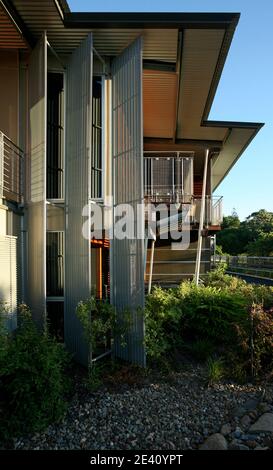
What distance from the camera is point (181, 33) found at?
7.05 meters

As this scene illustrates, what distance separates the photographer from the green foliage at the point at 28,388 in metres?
4.61

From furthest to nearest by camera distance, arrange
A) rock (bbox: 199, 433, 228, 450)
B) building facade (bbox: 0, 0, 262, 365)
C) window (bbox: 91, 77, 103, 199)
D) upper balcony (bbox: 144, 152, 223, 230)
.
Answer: upper balcony (bbox: 144, 152, 223, 230) → window (bbox: 91, 77, 103, 199) → building facade (bbox: 0, 0, 262, 365) → rock (bbox: 199, 433, 228, 450)

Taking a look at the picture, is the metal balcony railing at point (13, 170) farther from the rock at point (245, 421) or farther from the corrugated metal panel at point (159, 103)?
the rock at point (245, 421)

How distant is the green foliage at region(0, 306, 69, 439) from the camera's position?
4.61 m

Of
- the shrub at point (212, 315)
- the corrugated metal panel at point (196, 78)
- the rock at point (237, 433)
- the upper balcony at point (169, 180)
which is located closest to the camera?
the rock at point (237, 433)

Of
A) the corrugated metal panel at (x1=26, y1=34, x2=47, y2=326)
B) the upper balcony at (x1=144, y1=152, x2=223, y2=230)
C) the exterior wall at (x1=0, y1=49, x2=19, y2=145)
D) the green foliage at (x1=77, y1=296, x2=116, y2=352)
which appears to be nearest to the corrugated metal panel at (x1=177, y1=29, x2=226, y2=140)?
the upper balcony at (x1=144, y1=152, x2=223, y2=230)

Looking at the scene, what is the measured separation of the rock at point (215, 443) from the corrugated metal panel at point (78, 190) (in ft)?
8.88

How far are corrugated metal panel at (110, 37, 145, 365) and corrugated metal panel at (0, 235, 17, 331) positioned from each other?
6.10 feet

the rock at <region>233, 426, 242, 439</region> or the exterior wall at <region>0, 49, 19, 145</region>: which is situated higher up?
the exterior wall at <region>0, 49, 19, 145</region>

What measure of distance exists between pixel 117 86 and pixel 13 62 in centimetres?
225

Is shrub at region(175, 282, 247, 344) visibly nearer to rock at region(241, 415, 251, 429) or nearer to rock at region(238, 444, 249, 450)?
rock at region(241, 415, 251, 429)

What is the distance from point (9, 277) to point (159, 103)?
23.0 feet

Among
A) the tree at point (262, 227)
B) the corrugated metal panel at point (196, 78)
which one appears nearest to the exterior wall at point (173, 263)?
the corrugated metal panel at point (196, 78)

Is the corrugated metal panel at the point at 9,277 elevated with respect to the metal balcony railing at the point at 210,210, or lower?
lower
